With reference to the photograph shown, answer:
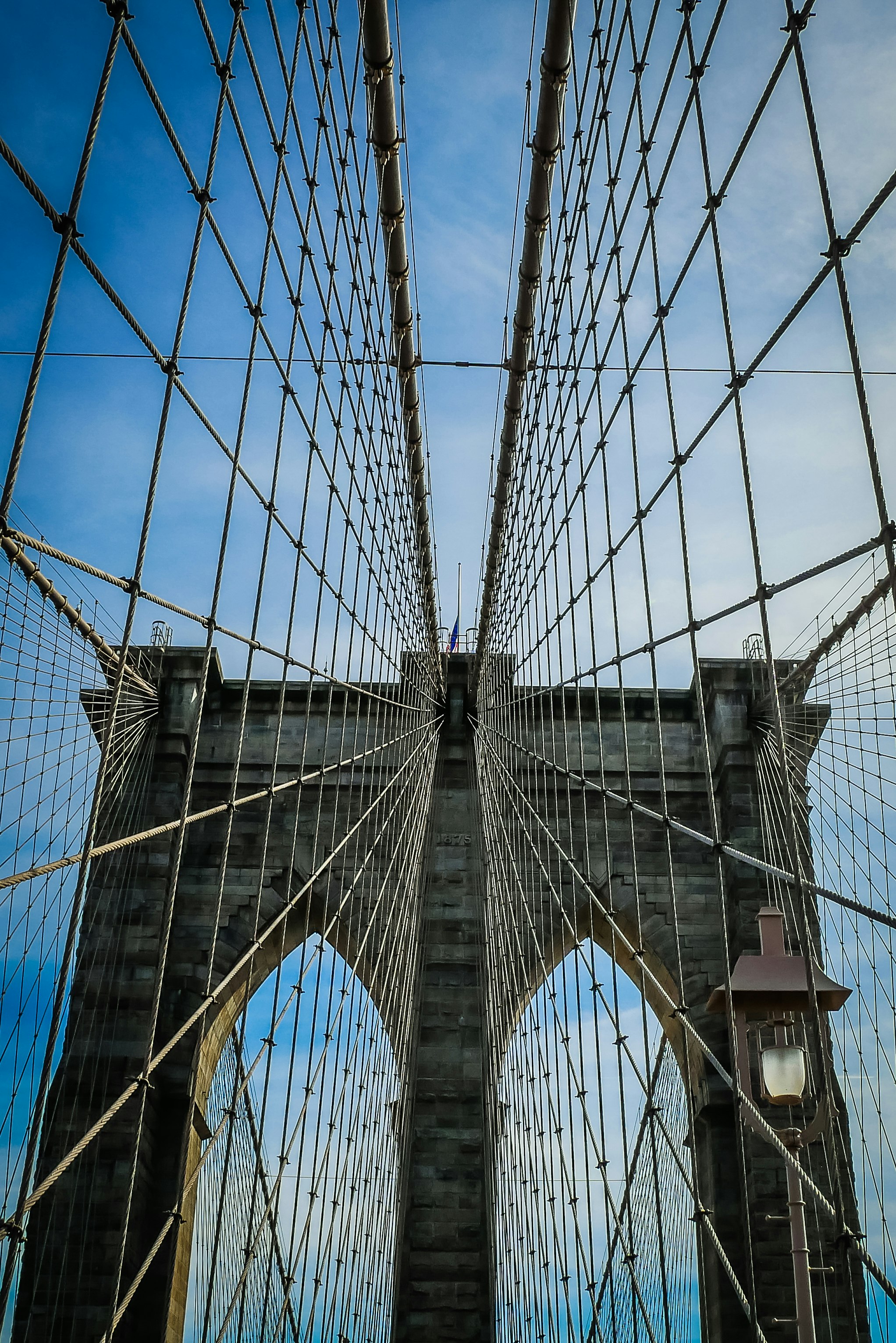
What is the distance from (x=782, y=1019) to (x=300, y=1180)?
351 inches

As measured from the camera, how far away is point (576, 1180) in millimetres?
9961

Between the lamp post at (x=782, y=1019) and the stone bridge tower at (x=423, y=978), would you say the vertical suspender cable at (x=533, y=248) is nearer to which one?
the stone bridge tower at (x=423, y=978)

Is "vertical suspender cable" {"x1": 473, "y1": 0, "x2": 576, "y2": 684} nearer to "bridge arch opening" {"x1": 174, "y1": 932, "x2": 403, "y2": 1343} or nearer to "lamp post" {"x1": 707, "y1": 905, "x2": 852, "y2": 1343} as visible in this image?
"lamp post" {"x1": 707, "y1": 905, "x2": 852, "y2": 1343}

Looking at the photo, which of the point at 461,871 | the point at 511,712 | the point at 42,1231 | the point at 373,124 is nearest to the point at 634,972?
the point at 461,871

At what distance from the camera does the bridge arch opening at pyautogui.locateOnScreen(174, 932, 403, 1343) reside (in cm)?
497

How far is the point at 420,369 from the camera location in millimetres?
9375

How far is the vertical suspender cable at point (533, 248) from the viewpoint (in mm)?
5125

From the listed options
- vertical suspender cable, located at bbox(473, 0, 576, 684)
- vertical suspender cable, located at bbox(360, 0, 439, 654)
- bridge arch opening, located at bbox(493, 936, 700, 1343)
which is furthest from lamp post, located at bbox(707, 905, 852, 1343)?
vertical suspender cable, located at bbox(360, 0, 439, 654)

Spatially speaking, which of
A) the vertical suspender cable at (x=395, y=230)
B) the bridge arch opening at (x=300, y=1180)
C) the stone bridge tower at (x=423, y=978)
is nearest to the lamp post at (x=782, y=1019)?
the bridge arch opening at (x=300, y=1180)

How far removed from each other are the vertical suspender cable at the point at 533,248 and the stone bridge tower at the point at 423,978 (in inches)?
86.8

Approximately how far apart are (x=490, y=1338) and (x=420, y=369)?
7.44 meters

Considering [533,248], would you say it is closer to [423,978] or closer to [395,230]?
[395,230]

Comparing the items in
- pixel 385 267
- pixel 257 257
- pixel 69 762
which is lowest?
pixel 69 762

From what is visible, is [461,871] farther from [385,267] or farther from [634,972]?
[385,267]
